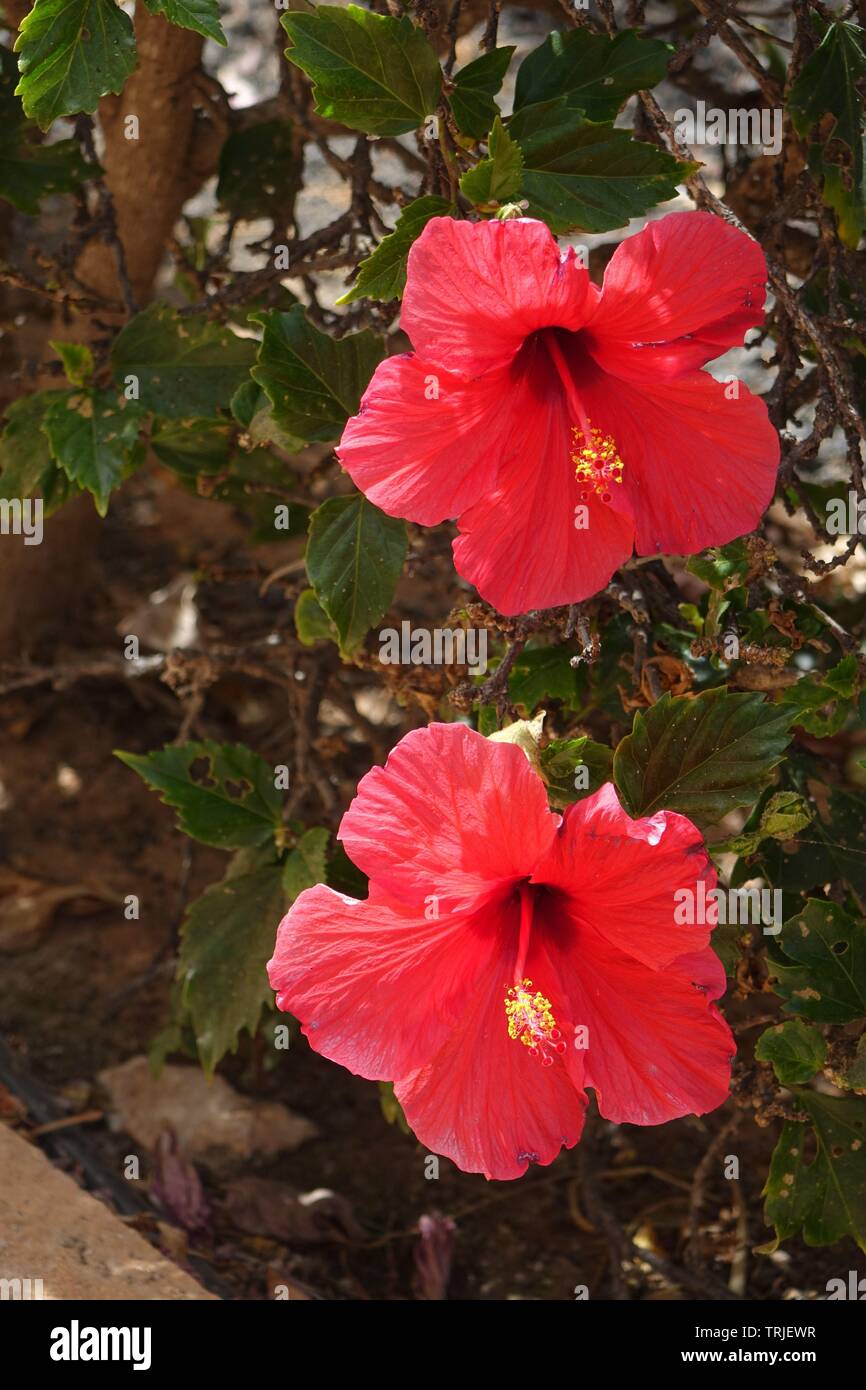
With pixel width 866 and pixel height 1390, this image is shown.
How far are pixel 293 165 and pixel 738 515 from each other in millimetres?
1485

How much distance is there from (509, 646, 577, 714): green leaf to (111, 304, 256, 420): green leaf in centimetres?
58

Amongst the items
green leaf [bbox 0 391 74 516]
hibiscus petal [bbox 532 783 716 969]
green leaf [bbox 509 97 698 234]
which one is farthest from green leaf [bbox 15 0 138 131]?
hibiscus petal [bbox 532 783 716 969]

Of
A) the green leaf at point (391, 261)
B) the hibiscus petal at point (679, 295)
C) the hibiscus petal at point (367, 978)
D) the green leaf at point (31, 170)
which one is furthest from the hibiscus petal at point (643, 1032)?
the green leaf at point (31, 170)

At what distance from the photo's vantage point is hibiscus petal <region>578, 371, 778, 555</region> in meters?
1.35

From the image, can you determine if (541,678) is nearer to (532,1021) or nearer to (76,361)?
(532,1021)

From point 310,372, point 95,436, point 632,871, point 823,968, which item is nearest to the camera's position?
point 632,871

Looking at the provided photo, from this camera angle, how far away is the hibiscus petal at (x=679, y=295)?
123 cm

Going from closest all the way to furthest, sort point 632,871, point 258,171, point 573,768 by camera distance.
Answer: point 632,871
point 573,768
point 258,171

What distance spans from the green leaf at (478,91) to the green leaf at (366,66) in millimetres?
39

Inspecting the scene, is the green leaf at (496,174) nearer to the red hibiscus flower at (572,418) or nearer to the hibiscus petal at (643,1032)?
the red hibiscus flower at (572,418)

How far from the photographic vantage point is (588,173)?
1494mm

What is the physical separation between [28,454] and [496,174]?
0.90 meters

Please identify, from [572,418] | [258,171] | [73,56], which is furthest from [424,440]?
[258,171]

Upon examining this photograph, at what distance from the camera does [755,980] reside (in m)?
1.77
